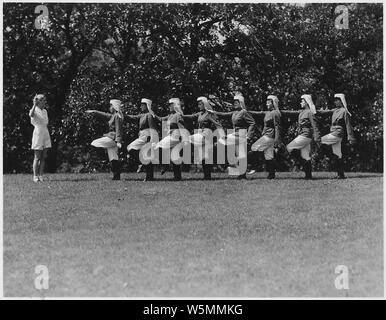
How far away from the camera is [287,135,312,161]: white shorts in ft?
47.9

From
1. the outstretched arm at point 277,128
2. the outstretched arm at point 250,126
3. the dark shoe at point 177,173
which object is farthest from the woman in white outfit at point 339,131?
the dark shoe at point 177,173

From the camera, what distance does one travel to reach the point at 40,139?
14109 millimetres

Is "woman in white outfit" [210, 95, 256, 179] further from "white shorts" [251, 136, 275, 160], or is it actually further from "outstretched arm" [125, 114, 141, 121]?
"outstretched arm" [125, 114, 141, 121]

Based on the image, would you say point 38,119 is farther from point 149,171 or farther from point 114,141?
point 149,171

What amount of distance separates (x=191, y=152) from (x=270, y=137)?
5.50ft

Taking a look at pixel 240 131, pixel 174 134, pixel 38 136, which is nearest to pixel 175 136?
pixel 174 134

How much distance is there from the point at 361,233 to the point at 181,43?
1021 centimetres

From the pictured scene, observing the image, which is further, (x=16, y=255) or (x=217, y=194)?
(x=217, y=194)

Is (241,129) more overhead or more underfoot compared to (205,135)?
more overhead

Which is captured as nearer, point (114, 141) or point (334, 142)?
point (334, 142)
